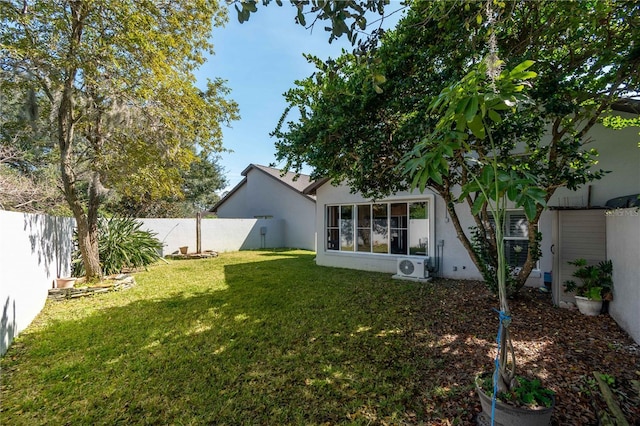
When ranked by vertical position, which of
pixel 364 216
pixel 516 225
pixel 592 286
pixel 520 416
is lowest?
pixel 520 416

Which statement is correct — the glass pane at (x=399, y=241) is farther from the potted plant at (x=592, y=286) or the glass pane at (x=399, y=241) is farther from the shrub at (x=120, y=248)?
the shrub at (x=120, y=248)

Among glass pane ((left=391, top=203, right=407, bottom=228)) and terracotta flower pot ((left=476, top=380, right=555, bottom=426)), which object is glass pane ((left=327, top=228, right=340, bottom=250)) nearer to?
glass pane ((left=391, top=203, right=407, bottom=228))

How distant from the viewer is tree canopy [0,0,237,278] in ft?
17.6

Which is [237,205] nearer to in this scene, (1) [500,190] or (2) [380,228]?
(2) [380,228]

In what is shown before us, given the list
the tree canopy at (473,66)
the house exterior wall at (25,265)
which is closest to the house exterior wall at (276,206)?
the house exterior wall at (25,265)

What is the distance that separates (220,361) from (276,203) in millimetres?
15372

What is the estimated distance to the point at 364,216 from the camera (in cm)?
977

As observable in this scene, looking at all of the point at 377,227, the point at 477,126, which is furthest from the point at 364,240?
the point at 477,126

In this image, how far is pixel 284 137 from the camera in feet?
17.6

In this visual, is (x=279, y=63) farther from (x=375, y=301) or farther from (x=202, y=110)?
(x=375, y=301)

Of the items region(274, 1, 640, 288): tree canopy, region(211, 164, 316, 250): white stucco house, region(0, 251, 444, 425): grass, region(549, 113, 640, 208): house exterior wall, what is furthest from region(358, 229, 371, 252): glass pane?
region(211, 164, 316, 250): white stucco house

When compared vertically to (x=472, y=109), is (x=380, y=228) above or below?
below

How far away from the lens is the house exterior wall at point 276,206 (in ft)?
55.7

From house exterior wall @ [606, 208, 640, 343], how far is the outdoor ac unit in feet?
12.2
